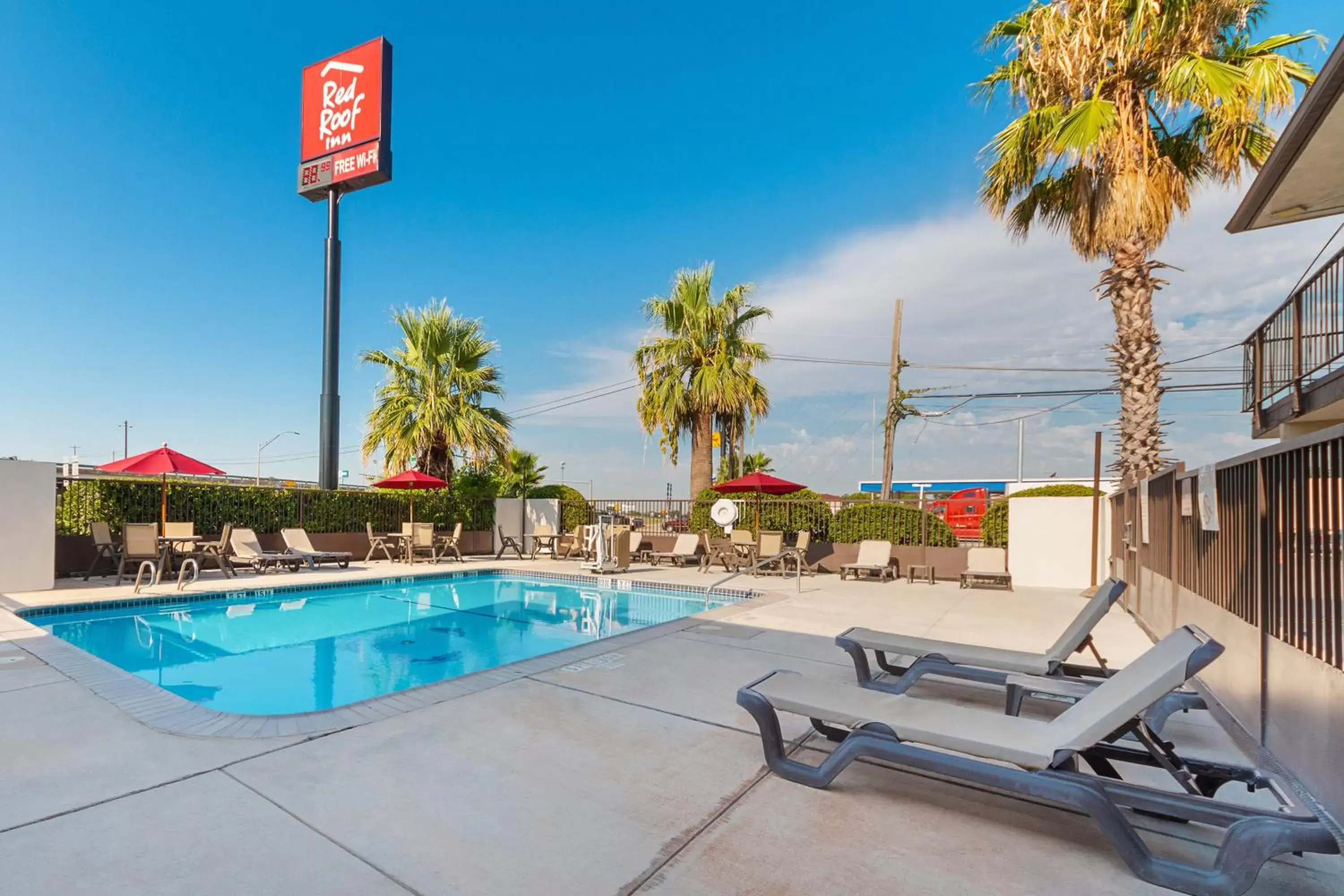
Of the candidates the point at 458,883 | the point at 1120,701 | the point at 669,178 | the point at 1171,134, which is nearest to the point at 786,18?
the point at 669,178

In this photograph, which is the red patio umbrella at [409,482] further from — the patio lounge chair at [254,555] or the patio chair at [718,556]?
the patio chair at [718,556]

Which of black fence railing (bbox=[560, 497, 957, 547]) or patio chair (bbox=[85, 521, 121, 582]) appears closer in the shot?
patio chair (bbox=[85, 521, 121, 582])

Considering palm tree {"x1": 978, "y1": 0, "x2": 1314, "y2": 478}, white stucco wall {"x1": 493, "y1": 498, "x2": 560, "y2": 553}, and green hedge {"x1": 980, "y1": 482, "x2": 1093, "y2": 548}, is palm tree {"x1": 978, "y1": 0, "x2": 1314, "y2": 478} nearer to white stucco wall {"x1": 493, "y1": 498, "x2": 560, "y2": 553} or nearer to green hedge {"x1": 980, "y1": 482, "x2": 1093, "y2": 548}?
green hedge {"x1": 980, "y1": 482, "x2": 1093, "y2": 548}

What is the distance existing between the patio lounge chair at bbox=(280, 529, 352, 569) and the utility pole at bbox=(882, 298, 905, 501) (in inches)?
551

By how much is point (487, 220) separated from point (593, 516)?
9.88 metres

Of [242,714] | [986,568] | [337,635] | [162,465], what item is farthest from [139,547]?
[986,568]

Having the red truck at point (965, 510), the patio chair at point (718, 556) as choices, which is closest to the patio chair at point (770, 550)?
the patio chair at point (718, 556)

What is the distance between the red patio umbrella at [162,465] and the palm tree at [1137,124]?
12794 millimetres

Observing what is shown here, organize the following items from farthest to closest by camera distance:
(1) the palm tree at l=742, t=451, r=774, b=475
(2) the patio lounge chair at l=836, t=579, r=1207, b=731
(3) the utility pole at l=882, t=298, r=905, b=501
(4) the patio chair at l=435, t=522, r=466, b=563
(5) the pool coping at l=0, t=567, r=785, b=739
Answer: (1) the palm tree at l=742, t=451, r=774, b=475, (3) the utility pole at l=882, t=298, r=905, b=501, (4) the patio chair at l=435, t=522, r=466, b=563, (2) the patio lounge chair at l=836, t=579, r=1207, b=731, (5) the pool coping at l=0, t=567, r=785, b=739

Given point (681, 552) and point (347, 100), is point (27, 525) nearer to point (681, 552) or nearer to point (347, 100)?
point (681, 552)

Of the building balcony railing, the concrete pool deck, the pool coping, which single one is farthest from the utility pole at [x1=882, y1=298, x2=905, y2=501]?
the concrete pool deck

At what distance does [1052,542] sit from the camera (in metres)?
11.2

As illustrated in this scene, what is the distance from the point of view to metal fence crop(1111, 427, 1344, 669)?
8.52 feet

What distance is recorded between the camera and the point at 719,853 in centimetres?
226
